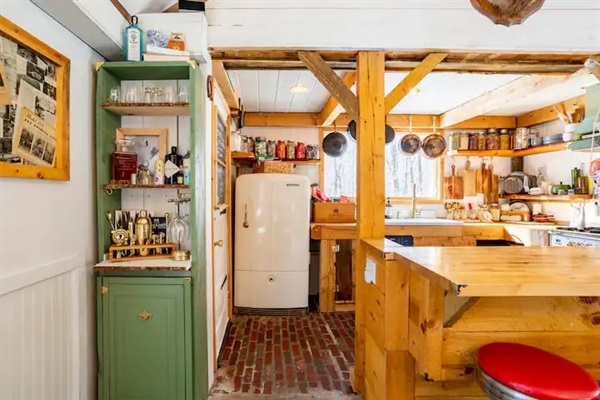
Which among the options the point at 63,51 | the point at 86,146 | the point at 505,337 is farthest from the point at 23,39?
the point at 505,337

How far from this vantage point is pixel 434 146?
13.7 ft

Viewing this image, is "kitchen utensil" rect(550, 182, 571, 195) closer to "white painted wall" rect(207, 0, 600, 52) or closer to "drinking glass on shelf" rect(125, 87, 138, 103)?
"white painted wall" rect(207, 0, 600, 52)

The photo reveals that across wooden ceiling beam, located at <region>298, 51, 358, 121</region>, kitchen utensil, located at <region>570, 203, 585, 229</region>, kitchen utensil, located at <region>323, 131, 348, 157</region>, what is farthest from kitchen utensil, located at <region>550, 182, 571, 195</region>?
wooden ceiling beam, located at <region>298, 51, 358, 121</region>

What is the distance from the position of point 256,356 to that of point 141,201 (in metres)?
1.50

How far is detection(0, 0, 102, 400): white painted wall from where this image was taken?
1.35m

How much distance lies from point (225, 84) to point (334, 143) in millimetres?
1769

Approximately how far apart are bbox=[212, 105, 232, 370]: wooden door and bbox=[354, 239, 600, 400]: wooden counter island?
1268mm

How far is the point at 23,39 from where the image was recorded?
1373 millimetres

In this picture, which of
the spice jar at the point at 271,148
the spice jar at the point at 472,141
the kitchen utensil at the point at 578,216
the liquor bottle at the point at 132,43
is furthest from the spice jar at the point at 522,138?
the liquor bottle at the point at 132,43

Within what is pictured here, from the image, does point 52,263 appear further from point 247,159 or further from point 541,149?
point 541,149

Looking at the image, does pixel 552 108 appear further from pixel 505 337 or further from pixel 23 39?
pixel 23 39

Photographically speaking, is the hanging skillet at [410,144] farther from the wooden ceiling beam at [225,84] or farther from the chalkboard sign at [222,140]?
the chalkboard sign at [222,140]

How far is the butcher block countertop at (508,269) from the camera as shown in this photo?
107 centimetres

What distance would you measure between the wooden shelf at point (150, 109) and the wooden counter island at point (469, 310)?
135 cm
